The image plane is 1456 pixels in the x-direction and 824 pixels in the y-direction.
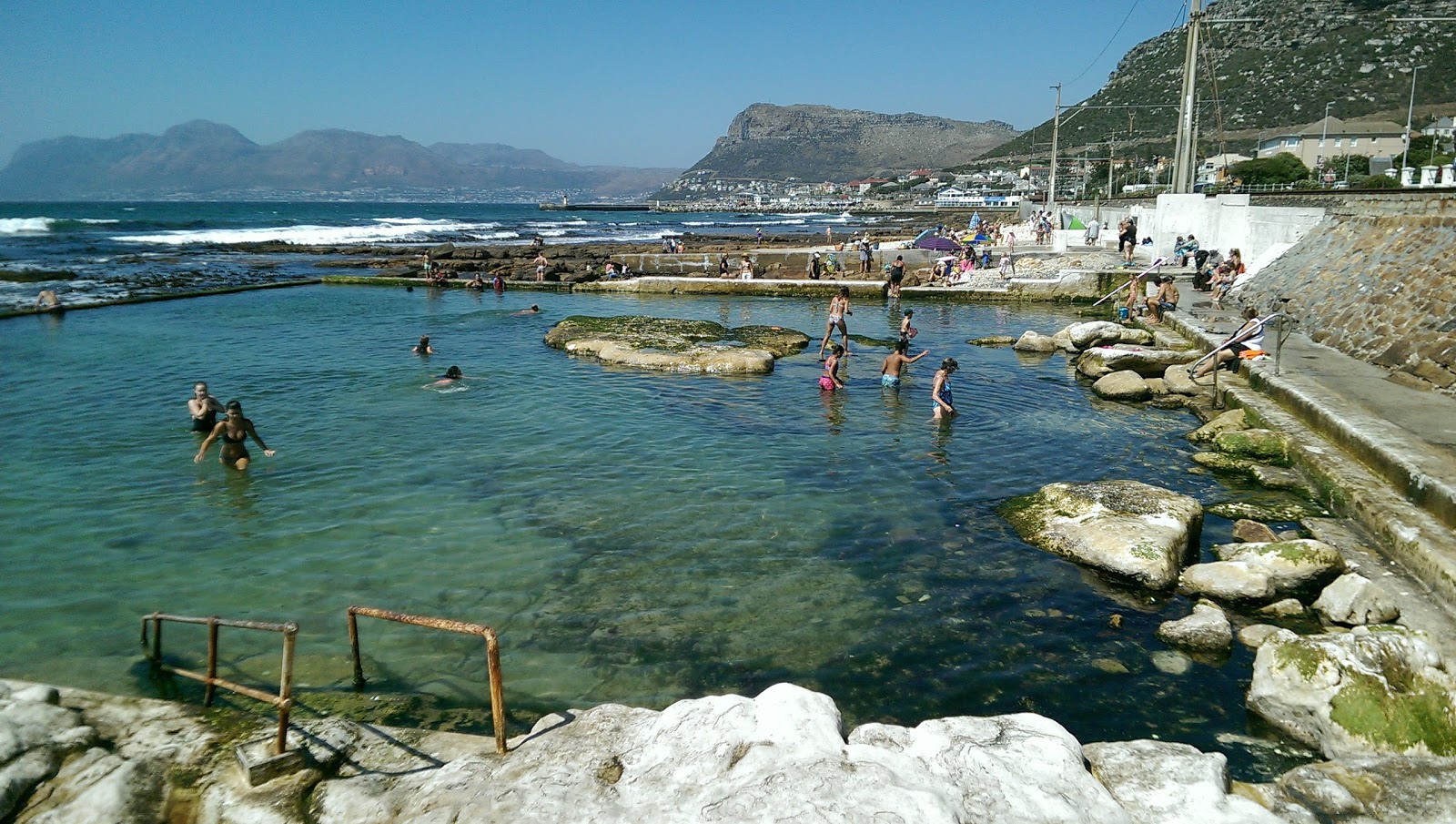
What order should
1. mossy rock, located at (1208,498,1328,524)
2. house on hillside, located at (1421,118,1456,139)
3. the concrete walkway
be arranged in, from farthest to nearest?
house on hillside, located at (1421,118,1456,139) → mossy rock, located at (1208,498,1328,524) → the concrete walkway

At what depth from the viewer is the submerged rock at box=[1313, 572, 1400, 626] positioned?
7.61 meters

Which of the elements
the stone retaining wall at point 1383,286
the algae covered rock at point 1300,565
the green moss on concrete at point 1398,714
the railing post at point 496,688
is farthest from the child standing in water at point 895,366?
the railing post at point 496,688

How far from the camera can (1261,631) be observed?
7.62 m

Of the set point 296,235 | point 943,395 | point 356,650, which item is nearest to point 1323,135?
point 943,395

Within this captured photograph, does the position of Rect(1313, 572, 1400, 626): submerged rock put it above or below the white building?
below

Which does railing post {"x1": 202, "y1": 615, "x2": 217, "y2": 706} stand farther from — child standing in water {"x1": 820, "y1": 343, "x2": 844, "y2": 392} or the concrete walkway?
child standing in water {"x1": 820, "y1": 343, "x2": 844, "y2": 392}

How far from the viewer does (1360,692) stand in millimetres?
6066

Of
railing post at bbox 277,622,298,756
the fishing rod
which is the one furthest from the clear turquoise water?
the fishing rod

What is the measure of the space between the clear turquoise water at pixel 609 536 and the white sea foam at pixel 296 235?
5853cm

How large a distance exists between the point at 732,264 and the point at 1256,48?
111 meters

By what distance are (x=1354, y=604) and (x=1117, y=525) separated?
2221 millimetres

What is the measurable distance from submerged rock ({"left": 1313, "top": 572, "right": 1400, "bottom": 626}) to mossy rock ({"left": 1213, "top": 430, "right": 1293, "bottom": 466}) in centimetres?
468

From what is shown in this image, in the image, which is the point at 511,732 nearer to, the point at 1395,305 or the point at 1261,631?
the point at 1261,631

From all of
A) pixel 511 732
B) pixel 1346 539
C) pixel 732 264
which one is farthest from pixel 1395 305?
pixel 732 264
